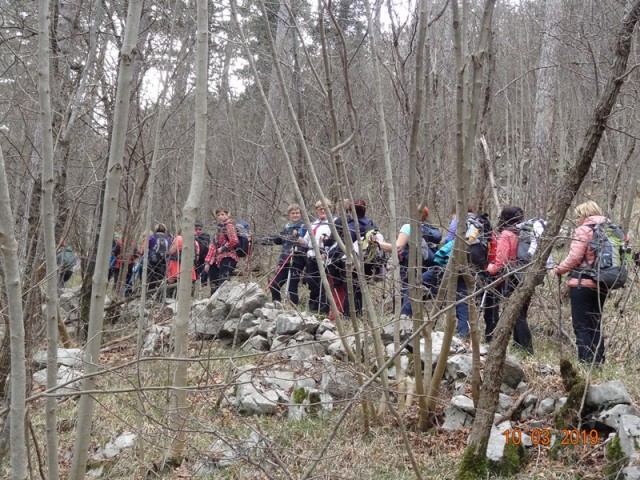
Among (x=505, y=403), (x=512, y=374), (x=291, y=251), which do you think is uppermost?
(x=291, y=251)

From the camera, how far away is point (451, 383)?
5680 millimetres

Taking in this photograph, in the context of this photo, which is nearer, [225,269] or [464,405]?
[464,405]

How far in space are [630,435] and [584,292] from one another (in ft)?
6.63

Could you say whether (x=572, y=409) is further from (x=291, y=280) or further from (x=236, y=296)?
(x=291, y=280)

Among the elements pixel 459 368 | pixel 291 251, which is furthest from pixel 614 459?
pixel 291 251

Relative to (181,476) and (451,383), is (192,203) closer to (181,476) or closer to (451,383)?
(181,476)

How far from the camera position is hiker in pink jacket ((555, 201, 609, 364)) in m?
5.55

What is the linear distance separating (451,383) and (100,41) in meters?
5.42

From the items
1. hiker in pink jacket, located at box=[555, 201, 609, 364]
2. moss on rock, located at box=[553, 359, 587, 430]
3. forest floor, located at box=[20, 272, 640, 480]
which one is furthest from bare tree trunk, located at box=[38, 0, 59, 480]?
hiker in pink jacket, located at box=[555, 201, 609, 364]

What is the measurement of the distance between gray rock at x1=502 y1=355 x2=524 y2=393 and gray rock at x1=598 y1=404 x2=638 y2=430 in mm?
1077

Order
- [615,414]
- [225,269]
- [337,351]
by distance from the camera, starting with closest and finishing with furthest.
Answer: [615,414] < [337,351] < [225,269]

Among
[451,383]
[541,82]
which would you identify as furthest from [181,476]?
[541,82]

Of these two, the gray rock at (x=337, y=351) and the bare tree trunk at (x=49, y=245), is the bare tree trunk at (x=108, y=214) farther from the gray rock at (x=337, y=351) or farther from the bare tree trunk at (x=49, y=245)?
the gray rock at (x=337, y=351)

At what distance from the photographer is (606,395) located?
4.43 m
